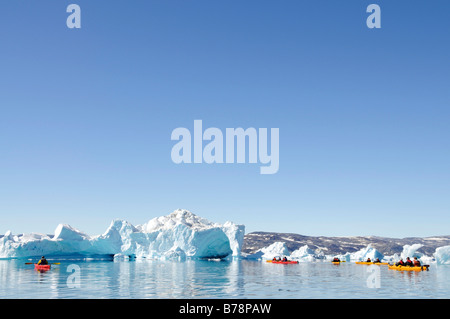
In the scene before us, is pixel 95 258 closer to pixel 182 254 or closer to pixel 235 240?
pixel 182 254

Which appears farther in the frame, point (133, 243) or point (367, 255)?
point (367, 255)

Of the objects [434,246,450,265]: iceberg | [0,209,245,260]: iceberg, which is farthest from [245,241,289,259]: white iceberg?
[434,246,450,265]: iceberg

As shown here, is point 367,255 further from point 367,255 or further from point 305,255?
point 305,255

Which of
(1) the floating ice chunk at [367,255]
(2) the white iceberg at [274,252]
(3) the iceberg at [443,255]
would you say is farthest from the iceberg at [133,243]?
(3) the iceberg at [443,255]

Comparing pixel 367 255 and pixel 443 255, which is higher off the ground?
pixel 443 255

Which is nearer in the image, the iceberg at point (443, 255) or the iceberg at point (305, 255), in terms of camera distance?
the iceberg at point (443, 255)

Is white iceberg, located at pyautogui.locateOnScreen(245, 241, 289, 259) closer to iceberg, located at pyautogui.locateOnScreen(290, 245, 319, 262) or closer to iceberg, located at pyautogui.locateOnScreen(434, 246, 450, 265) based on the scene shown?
iceberg, located at pyautogui.locateOnScreen(290, 245, 319, 262)

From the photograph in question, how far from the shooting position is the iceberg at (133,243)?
8011 centimetres

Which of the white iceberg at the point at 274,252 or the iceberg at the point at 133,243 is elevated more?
the iceberg at the point at 133,243

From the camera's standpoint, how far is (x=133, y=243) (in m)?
94.7

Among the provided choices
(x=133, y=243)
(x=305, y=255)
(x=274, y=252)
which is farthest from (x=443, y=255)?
(x=133, y=243)

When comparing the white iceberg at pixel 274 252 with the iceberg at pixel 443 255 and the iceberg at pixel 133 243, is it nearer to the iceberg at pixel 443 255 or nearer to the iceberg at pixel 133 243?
the iceberg at pixel 133 243

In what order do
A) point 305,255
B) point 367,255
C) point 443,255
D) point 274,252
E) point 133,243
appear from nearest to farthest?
1. point 443,255
2. point 133,243
3. point 367,255
4. point 305,255
5. point 274,252
